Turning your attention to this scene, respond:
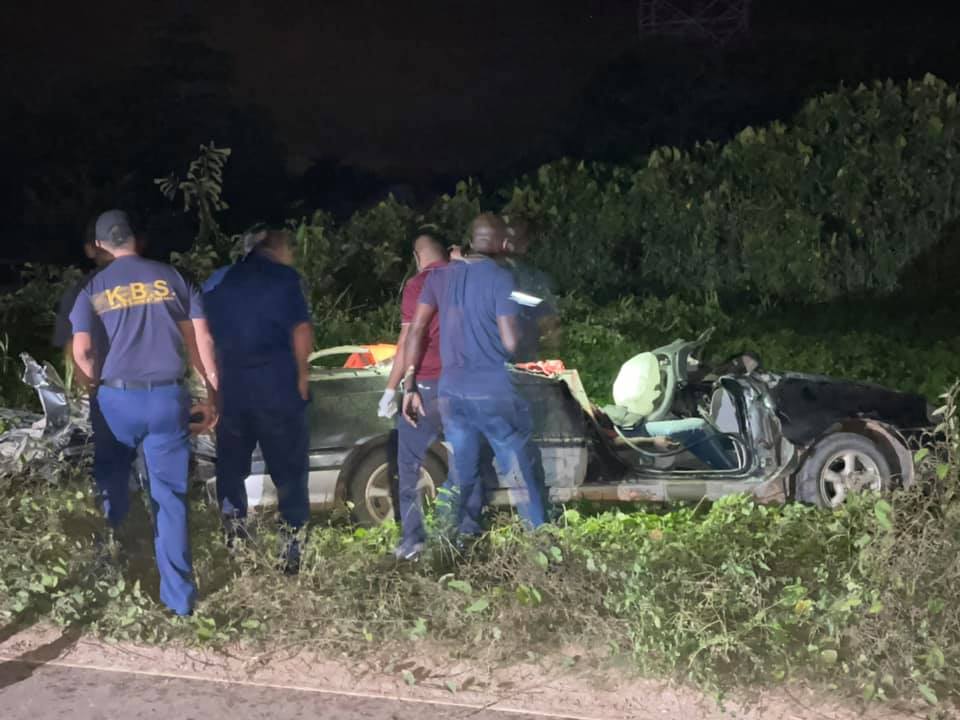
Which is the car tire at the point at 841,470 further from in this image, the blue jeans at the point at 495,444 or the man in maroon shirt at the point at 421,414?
the man in maroon shirt at the point at 421,414

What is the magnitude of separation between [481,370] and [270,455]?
1.03 metres

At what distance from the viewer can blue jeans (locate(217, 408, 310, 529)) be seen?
5965mm

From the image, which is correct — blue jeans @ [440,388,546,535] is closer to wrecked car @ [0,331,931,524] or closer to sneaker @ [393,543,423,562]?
sneaker @ [393,543,423,562]

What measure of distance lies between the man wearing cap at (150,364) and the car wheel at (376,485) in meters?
1.49

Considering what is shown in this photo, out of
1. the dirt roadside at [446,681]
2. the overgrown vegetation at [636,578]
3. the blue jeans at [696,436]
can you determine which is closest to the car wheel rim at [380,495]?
the overgrown vegetation at [636,578]

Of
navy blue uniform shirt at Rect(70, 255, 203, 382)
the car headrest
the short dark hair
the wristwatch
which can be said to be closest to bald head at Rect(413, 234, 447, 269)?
the wristwatch

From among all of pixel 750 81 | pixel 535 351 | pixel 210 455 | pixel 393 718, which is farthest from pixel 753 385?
pixel 750 81

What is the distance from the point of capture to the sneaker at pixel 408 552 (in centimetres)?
589

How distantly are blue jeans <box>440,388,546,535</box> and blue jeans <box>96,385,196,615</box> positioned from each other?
1.24 metres

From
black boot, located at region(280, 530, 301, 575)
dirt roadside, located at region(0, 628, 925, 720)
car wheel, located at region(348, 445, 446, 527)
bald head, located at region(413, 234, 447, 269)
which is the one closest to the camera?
dirt roadside, located at region(0, 628, 925, 720)

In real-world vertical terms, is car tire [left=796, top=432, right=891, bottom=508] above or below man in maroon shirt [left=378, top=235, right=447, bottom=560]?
below

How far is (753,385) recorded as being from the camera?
7.33 meters

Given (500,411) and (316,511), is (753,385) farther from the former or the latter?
(316,511)

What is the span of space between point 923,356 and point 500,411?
5553mm
